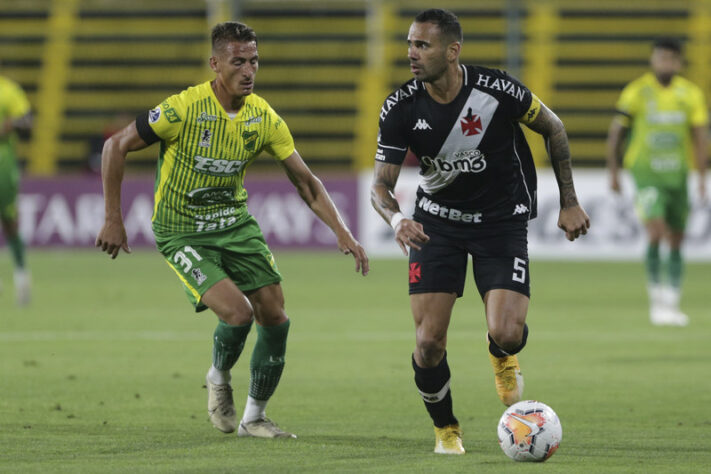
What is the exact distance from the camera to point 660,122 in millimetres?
12680

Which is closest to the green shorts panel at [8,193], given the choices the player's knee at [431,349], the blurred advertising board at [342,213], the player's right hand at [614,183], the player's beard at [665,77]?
the player's right hand at [614,183]

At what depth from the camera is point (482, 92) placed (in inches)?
256

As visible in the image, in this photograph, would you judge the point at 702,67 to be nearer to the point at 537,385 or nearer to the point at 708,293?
the point at 708,293

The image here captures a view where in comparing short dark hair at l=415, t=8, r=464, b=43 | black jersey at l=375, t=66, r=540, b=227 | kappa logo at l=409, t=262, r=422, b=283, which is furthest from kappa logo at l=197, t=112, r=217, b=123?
kappa logo at l=409, t=262, r=422, b=283

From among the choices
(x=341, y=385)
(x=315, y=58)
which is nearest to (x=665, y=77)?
(x=341, y=385)

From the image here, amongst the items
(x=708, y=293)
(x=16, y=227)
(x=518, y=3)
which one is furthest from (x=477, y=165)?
(x=518, y=3)

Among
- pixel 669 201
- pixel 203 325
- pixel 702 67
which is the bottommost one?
pixel 203 325

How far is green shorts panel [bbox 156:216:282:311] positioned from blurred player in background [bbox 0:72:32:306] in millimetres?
7069

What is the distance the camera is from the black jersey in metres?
6.45

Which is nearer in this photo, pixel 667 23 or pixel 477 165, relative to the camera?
pixel 477 165

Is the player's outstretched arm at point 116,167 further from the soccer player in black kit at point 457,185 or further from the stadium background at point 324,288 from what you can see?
the soccer player in black kit at point 457,185

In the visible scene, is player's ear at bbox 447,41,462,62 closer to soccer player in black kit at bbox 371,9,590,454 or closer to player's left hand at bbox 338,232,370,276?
soccer player in black kit at bbox 371,9,590,454

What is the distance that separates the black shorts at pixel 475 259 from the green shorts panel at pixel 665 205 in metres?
6.08

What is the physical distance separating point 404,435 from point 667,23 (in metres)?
20.1
